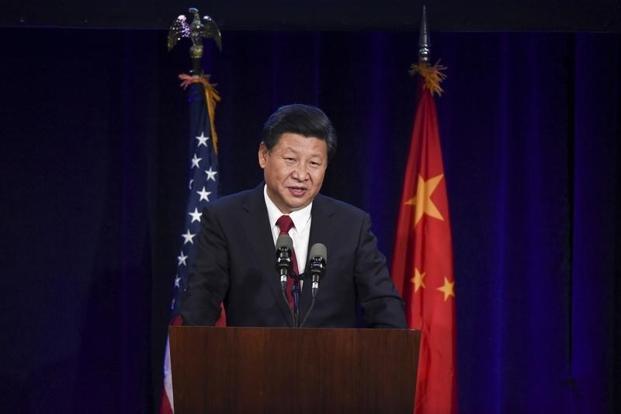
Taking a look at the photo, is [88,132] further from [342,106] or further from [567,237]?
[567,237]

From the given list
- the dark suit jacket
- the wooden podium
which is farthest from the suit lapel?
the wooden podium

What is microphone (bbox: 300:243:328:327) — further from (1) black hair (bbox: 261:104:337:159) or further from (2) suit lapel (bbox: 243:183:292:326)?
(1) black hair (bbox: 261:104:337:159)

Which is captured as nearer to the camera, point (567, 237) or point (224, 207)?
point (224, 207)

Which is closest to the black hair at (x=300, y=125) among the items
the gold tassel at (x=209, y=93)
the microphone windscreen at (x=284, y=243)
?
the microphone windscreen at (x=284, y=243)

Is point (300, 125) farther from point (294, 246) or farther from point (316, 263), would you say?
point (316, 263)

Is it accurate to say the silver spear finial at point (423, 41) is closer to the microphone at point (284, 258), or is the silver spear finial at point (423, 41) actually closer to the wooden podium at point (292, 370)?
the microphone at point (284, 258)

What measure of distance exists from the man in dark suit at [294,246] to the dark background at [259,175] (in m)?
1.51

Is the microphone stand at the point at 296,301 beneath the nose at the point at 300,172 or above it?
beneath

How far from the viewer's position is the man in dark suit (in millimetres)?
3133

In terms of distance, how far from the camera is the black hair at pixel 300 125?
10.7 feet

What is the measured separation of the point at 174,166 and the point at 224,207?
1578mm

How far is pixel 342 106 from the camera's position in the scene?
4.87 metres

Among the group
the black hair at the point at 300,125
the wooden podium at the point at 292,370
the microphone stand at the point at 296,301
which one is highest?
the black hair at the point at 300,125

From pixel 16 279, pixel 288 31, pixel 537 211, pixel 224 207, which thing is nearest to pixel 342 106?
pixel 288 31
